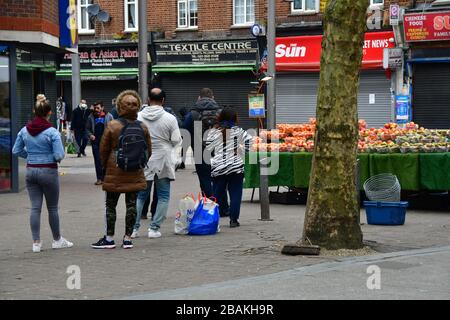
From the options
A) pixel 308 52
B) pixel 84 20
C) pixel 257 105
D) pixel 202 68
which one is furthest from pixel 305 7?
pixel 257 105

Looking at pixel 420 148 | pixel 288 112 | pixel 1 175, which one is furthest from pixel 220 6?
pixel 420 148

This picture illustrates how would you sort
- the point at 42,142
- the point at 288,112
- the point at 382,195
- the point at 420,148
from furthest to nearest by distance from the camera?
1. the point at 288,112
2. the point at 420,148
3. the point at 382,195
4. the point at 42,142

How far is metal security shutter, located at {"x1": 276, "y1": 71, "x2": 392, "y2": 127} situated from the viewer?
31.2m

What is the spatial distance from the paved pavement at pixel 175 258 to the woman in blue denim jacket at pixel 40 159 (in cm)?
47

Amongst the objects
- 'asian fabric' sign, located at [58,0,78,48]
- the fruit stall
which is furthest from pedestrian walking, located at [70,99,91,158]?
the fruit stall

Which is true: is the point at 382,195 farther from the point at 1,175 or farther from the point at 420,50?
the point at 420,50

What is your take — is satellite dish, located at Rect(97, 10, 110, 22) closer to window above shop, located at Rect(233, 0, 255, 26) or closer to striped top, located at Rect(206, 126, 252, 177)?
window above shop, located at Rect(233, 0, 255, 26)

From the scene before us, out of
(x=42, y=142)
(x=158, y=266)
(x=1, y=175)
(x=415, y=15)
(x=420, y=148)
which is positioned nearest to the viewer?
(x=158, y=266)

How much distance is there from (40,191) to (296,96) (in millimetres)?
22753

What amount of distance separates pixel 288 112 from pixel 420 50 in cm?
590

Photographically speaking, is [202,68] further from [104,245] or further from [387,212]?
[104,245]

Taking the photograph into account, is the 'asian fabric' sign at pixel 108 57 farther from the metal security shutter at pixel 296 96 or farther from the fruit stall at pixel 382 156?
the fruit stall at pixel 382 156

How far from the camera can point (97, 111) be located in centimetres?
2052

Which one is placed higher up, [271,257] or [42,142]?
[42,142]
